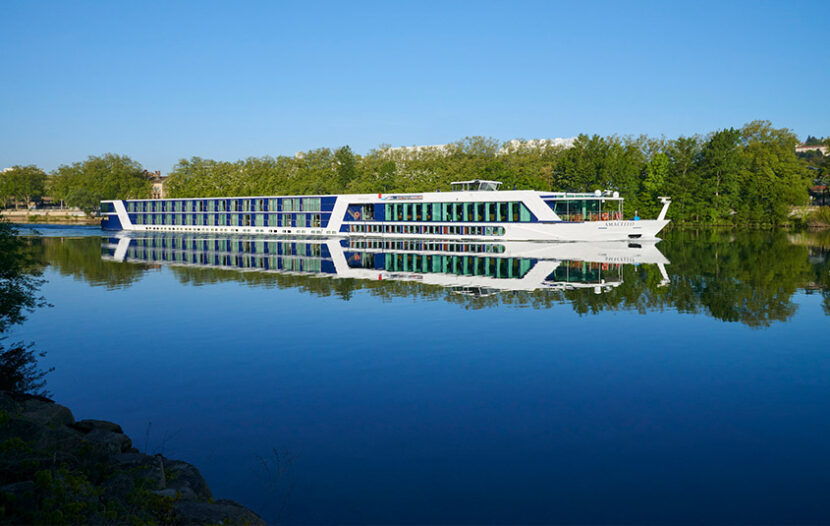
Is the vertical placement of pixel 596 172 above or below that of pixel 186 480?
above

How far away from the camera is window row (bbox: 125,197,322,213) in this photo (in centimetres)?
6881

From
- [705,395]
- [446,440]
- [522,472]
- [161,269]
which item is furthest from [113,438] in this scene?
[161,269]

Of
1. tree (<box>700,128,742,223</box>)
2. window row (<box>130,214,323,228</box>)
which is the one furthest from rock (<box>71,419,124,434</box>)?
tree (<box>700,128,742,223</box>)

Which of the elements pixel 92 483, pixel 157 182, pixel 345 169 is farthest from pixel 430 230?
pixel 157 182

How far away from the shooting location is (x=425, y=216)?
5847cm

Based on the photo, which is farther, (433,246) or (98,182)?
(98,182)

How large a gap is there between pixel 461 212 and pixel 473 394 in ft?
150

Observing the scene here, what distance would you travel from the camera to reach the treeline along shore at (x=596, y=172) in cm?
7650

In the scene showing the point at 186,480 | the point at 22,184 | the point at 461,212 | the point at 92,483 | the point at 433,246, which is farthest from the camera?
the point at 22,184

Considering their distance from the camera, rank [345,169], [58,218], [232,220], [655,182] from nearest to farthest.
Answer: [232,220]
[655,182]
[345,169]
[58,218]

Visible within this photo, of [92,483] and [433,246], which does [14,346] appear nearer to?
[92,483]

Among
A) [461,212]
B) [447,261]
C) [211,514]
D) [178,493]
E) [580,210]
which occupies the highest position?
[580,210]

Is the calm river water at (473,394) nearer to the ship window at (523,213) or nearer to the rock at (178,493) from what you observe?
the rock at (178,493)

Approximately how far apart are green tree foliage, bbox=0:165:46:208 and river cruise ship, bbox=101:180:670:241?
76.0 metres
